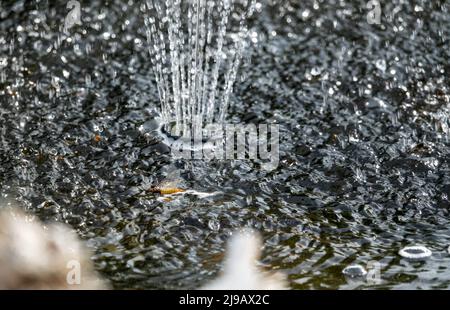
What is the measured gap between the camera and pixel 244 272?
147 inches

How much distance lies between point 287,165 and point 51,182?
1.60 m

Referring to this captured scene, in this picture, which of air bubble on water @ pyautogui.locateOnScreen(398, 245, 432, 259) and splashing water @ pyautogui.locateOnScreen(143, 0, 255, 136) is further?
splashing water @ pyautogui.locateOnScreen(143, 0, 255, 136)

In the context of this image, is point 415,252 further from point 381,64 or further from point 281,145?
point 381,64

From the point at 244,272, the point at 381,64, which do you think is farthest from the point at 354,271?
the point at 381,64

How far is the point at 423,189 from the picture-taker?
456 cm

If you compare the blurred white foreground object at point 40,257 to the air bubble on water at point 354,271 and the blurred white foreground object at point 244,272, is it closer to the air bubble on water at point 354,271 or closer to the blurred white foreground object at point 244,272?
the blurred white foreground object at point 244,272

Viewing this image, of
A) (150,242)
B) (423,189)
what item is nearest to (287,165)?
(423,189)

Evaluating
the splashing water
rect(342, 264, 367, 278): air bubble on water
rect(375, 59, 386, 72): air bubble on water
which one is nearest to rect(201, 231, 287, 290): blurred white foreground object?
rect(342, 264, 367, 278): air bubble on water

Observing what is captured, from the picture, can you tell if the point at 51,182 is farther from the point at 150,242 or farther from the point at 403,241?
the point at 403,241

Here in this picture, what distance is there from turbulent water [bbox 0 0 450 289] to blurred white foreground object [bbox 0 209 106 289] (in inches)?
3.7

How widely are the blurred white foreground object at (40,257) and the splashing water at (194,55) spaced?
1485mm

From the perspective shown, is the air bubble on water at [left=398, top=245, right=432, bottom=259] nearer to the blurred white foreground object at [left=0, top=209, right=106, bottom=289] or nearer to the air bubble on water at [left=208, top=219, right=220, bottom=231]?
the air bubble on water at [left=208, top=219, right=220, bottom=231]

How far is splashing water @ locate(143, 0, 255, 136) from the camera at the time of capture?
18.2ft

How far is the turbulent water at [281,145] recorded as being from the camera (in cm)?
395
